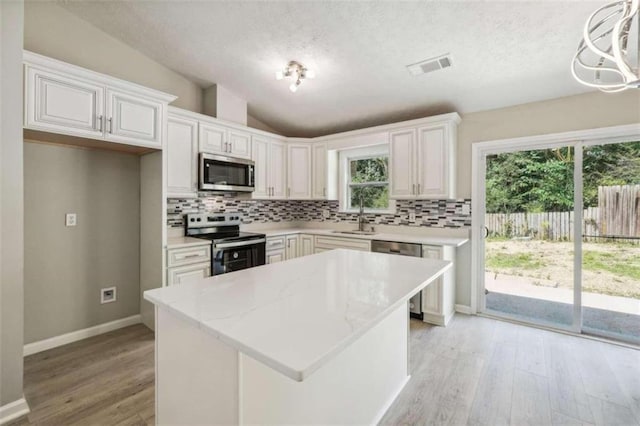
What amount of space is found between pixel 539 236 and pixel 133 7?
4514mm

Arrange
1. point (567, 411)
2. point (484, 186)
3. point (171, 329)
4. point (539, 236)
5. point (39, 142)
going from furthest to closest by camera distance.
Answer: point (484, 186) → point (539, 236) → point (39, 142) → point (567, 411) → point (171, 329)

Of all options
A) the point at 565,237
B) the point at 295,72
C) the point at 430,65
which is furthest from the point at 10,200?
the point at 565,237

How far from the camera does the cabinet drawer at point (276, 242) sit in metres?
3.75

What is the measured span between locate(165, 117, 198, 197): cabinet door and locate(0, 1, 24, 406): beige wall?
4.02 ft

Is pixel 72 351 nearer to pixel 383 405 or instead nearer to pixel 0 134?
pixel 0 134

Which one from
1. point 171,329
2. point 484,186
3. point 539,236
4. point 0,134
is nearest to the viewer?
point 171,329

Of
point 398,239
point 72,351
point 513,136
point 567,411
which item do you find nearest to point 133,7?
point 72,351

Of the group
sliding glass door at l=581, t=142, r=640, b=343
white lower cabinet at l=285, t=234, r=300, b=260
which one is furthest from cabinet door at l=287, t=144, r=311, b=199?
sliding glass door at l=581, t=142, r=640, b=343

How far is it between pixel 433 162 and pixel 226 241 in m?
2.47

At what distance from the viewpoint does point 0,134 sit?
172 centimetres

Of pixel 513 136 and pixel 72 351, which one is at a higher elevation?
pixel 513 136

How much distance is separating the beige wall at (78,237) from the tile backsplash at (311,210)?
500 mm

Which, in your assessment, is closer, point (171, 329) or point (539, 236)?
point (171, 329)

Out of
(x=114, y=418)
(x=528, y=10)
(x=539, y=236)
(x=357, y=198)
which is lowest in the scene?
(x=114, y=418)
